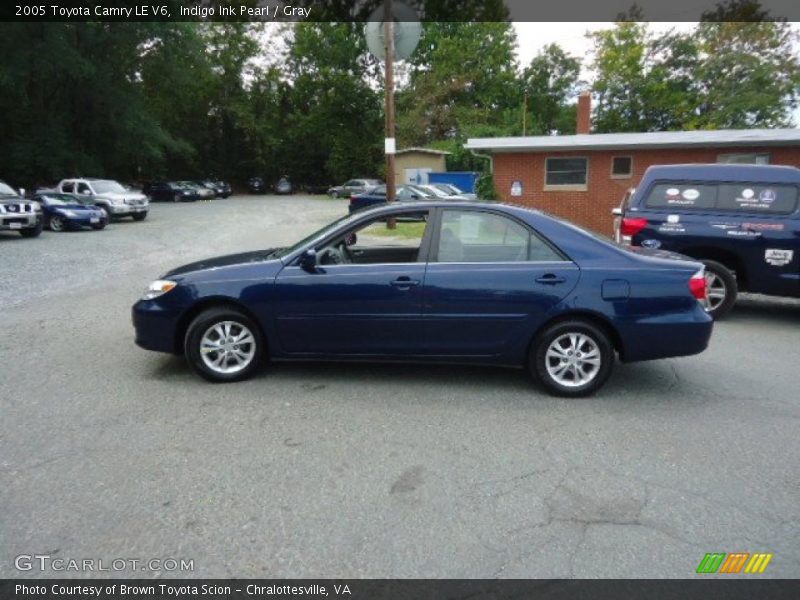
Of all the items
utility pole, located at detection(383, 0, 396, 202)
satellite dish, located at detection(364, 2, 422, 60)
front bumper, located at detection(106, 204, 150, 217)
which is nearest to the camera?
satellite dish, located at detection(364, 2, 422, 60)

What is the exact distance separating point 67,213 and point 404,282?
58.8ft

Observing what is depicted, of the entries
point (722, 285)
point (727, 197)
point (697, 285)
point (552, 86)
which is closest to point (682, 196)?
point (727, 197)

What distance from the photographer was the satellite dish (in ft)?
50.9

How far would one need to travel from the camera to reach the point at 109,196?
23.0 metres

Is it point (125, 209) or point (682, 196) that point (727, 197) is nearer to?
point (682, 196)

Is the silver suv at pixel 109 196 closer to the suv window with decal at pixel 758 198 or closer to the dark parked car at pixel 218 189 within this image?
the suv window with decal at pixel 758 198

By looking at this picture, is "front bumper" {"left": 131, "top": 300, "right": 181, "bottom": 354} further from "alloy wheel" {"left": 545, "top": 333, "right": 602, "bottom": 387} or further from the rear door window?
the rear door window

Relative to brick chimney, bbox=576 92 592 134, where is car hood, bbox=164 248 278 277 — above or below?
below

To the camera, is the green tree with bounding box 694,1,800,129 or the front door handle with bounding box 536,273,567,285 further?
the green tree with bounding box 694,1,800,129

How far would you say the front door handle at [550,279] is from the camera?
15.5 feet

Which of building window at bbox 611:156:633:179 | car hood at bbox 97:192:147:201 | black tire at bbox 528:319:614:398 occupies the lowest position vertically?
black tire at bbox 528:319:614:398

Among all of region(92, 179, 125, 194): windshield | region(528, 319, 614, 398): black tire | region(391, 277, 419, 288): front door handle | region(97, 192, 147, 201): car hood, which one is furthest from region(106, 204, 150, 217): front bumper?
region(528, 319, 614, 398): black tire

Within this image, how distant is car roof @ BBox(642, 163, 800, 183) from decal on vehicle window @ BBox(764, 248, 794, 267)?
3.06 ft

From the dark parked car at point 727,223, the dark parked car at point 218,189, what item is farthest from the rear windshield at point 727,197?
the dark parked car at point 218,189
